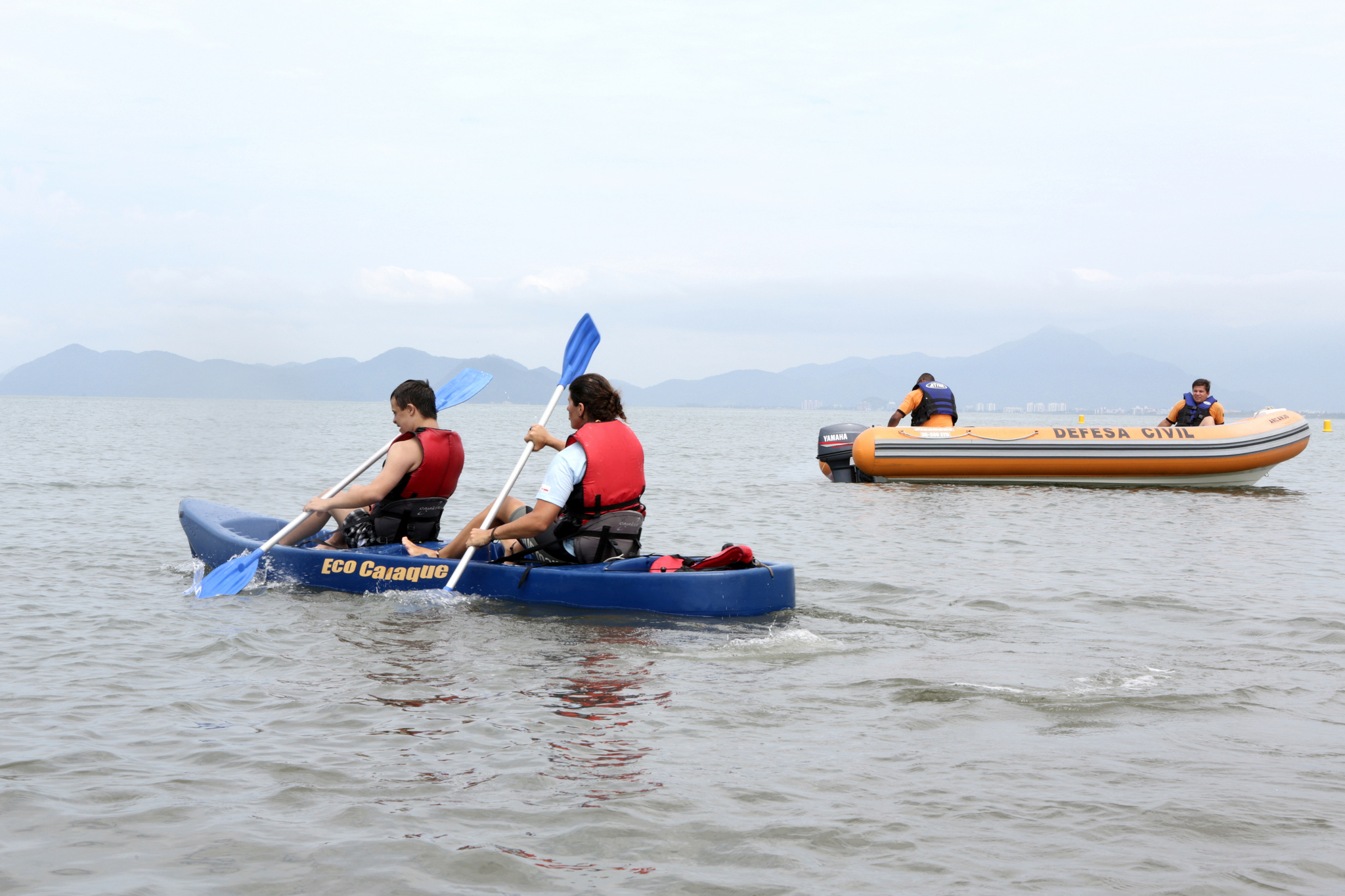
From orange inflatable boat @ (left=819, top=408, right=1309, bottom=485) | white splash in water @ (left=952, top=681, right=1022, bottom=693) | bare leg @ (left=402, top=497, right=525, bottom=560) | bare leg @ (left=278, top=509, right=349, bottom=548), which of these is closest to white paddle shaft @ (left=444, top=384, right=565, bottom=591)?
bare leg @ (left=402, top=497, right=525, bottom=560)

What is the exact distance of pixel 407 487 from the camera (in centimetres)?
725

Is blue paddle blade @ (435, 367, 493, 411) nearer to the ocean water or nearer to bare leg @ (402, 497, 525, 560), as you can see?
bare leg @ (402, 497, 525, 560)

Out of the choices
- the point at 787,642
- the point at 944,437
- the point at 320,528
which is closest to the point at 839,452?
the point at 944,437

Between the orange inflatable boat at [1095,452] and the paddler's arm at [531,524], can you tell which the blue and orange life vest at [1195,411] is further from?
the paddler's arm at [531,524]

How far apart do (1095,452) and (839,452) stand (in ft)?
13.5

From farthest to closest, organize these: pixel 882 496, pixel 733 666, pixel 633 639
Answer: pixel 882 496
pixel 633 639
pixel 733 666

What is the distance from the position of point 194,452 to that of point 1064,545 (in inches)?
1013

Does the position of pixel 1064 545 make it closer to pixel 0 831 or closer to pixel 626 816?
pixel 626 816

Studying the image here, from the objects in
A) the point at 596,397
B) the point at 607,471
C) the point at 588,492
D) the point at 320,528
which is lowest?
the point at 320,528

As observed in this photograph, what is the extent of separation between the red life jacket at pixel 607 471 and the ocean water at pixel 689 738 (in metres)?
0.68

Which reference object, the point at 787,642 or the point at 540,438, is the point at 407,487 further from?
the point at 787,642

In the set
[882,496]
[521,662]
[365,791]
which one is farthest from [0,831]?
[882,496]

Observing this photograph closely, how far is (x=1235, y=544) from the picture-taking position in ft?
34.2

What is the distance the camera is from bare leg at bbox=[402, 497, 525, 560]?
692cm
